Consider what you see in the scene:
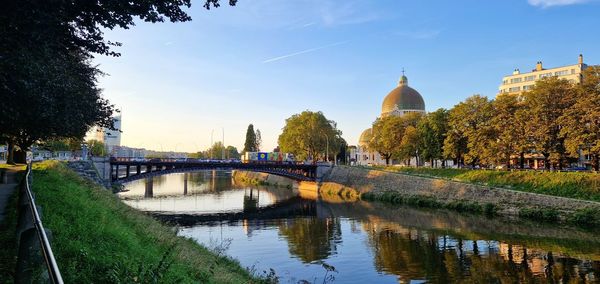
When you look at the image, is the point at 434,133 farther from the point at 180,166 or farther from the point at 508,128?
the point at 180,166

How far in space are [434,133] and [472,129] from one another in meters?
11.2

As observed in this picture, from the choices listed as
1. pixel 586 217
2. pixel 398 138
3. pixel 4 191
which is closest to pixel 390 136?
pixel 398 138

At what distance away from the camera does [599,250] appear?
31.3m

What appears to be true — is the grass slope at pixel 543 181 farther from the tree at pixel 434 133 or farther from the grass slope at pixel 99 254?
the grass slope at pixel 99 254

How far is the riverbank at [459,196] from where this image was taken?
4462cm

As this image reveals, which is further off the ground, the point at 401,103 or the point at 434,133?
the point at 401,103

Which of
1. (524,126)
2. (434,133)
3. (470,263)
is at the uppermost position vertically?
(434,133)

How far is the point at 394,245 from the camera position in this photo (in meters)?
34.2

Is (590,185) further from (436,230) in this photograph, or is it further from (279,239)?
(279,239)

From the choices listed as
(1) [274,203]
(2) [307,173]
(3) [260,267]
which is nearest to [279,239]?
(3) [260,267]

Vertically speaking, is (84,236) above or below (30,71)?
below

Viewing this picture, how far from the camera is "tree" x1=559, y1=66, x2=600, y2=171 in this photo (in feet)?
165

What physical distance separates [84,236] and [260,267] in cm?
1693

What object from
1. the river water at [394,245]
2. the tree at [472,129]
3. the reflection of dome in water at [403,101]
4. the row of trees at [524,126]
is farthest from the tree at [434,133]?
the reflection of dome in water at [403,101]
